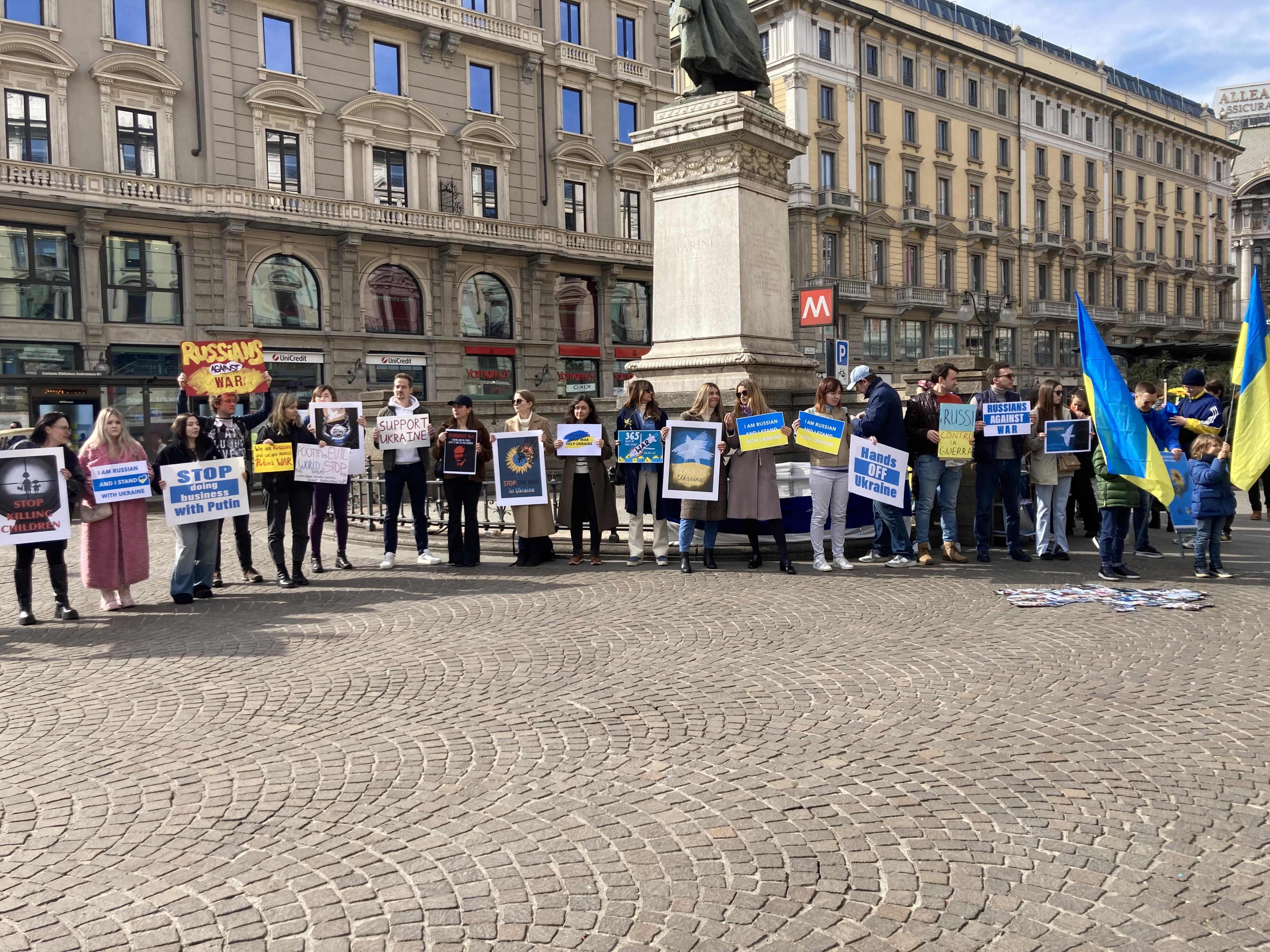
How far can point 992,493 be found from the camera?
1090cm

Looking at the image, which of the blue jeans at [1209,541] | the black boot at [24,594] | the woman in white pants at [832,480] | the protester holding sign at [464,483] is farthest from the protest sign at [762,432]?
the black boot at [24,594]

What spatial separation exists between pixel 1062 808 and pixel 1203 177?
298ft

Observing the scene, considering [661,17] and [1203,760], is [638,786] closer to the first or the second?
[1203,760]

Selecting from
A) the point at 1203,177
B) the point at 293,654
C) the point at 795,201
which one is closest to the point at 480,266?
the point at 795,201

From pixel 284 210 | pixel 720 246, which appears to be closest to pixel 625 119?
pixel 284 210

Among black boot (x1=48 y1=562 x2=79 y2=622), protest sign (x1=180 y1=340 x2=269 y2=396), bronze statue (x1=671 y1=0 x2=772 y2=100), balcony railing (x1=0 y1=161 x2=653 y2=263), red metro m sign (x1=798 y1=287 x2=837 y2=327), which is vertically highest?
balcony railing (x1=0 y1=161 x2=653 y2=263)

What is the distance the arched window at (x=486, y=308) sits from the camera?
37.6 metres

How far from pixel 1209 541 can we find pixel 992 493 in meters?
2.11

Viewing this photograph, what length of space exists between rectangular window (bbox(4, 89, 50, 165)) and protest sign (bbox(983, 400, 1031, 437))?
93.9 ft

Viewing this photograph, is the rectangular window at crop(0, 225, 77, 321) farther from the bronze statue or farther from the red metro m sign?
the bronze statue

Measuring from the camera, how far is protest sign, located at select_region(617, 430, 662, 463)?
10.4 m

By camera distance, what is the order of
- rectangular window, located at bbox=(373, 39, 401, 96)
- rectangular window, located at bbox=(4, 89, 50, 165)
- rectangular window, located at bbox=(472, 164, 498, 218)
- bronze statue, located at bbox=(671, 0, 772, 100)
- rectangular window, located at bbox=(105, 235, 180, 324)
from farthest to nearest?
rectangular window, located at bbox=(472, 164, 498, 218)
rectangular window, located at bbox=(373, 39, 401, 96)
rectangular window, located at bbox=(105, 235, 180, 324)
rectangular window, located at bbox=(4, 89, 50, 165)
bronze statue, located at bbox=(671, 0, 772, 100)

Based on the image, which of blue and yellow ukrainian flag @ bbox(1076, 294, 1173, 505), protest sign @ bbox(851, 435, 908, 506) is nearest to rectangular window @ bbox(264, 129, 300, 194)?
protest sign @ bbox(851, 435, 908, 506)

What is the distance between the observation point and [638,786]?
4352 mm
